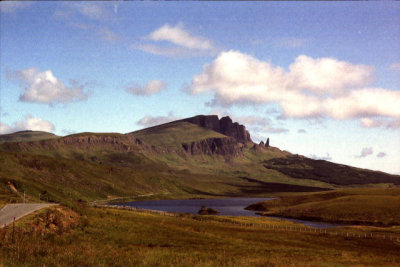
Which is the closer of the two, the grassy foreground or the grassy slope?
the grassy foreground

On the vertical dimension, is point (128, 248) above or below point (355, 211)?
above

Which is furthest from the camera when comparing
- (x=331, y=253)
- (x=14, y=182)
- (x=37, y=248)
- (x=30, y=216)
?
(x=14, y=182)

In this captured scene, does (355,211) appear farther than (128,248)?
Yes

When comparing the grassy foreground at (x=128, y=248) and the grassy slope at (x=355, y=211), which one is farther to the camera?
the grassy slope at (x=355, y=211)

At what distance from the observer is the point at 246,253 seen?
Answer: 49.2 meters

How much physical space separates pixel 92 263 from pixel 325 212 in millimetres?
153857

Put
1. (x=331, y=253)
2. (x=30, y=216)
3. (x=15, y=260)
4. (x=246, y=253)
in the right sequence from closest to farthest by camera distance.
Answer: (x=15, y=260) → (x=246, y=253) → (x=30, y=216) → (x=331, y=253)

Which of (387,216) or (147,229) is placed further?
(387,216)

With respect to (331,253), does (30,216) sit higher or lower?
higher

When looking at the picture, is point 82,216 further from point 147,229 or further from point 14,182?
point 14,182

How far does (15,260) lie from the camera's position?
30344 mm

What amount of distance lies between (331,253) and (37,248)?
129ft

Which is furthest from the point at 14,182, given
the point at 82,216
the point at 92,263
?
the point at 92,263

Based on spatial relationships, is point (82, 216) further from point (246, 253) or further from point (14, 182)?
point (14, 182)
